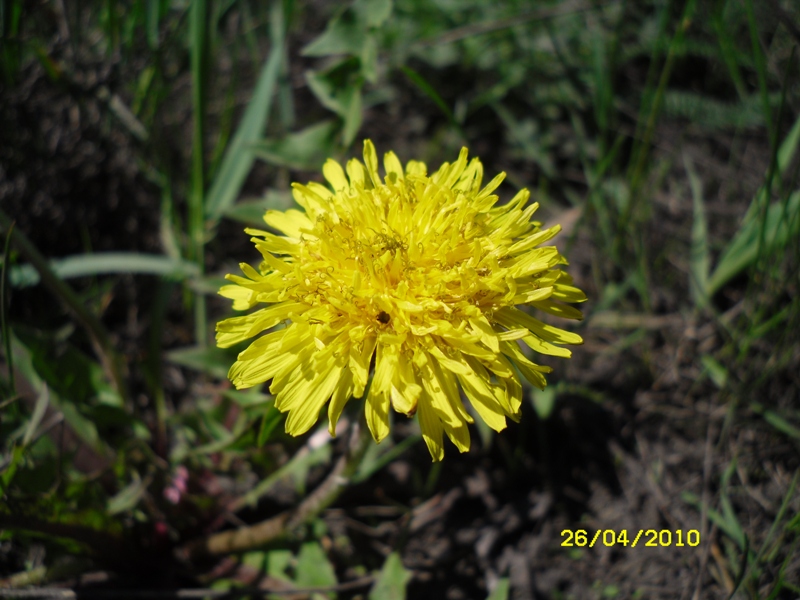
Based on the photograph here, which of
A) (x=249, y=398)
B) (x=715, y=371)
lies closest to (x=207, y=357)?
(x=249, y=398)

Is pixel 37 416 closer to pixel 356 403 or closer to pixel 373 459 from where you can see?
pixel 356 403

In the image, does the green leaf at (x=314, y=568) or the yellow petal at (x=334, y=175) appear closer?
the yellow petal at (x=334, y=175)

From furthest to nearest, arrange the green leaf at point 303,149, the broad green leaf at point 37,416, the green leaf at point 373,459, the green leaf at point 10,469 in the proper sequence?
1. the green leaf at point 303,149
2. the green leaf at point 373,459
3. the broad green leaf at point 37,416
4. the green leaf at point 10,469

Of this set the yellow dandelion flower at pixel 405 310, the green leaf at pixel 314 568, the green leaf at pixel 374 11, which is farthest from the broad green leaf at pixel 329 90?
the green leaf at pixel 314 568

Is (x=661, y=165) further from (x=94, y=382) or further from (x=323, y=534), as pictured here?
(x=94, y=382)

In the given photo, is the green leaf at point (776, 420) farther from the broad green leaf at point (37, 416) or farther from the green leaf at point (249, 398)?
the broad green leaf at point (37, 416)

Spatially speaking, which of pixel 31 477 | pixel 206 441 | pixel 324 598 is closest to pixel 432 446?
pixel 324 598
